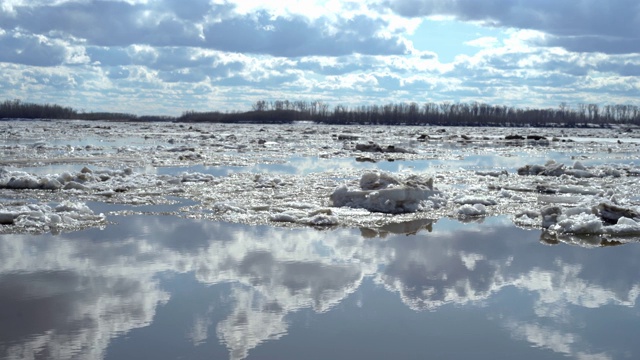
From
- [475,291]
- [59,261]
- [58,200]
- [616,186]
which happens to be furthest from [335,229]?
[616,186]

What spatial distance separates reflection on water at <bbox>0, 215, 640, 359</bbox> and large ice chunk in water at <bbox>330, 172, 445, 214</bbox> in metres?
2.22

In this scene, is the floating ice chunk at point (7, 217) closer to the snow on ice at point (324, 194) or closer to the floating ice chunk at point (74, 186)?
the snow on ice at point (324, 194)

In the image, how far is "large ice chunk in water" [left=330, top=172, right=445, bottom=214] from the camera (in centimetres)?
1174

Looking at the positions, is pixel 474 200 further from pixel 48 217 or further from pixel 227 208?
pixel 48 217

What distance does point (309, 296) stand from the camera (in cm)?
629

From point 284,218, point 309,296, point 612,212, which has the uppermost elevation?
point 612,212

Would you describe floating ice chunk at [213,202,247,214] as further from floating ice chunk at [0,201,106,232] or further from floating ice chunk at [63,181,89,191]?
floating ice chunk at [63,181,89,191]

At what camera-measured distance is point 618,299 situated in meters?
6.54

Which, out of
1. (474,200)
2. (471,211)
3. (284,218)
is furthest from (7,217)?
(474,200)

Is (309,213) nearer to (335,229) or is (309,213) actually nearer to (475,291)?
(335,229)

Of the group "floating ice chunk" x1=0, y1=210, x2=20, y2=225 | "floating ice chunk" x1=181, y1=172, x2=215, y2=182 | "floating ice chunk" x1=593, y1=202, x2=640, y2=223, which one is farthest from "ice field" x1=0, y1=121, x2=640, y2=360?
"floating ice chunk" x1=181, y1=172, x2=215, y2=182

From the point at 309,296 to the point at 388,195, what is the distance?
5.72 metres

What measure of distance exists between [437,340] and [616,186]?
545 inches

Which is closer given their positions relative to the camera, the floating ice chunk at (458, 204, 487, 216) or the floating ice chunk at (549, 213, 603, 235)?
the floating ice chunk at (549, 213, 603, 235)
